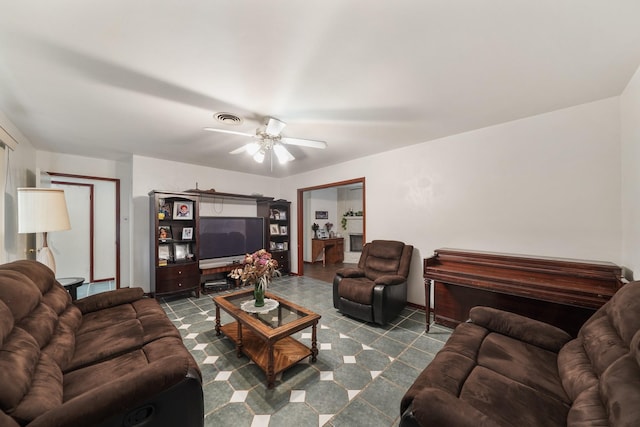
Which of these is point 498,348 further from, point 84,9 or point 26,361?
point 84,9

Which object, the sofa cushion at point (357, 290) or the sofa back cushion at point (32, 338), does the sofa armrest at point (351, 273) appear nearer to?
the sofa cushion at point (357, 290)

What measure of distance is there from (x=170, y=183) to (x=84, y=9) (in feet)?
11.1

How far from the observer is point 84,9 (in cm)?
117

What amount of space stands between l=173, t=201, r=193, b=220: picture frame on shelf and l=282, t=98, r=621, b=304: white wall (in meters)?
3.32

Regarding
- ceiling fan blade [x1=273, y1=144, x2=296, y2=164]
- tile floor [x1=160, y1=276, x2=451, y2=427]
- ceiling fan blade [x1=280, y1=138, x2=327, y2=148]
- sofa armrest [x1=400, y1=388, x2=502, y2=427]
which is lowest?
tile floor [x1=160, y1=276, x2=451, y2=427]

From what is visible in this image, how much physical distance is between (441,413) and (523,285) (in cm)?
178

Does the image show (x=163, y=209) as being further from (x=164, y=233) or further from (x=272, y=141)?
(x=272, y=141)

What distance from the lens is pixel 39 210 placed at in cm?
217

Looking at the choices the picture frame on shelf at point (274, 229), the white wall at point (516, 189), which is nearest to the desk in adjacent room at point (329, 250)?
the picture frame on shelf at point (274, 229)

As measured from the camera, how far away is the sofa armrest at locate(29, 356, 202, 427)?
33.5 inches

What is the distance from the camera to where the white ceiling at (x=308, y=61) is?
1.20m

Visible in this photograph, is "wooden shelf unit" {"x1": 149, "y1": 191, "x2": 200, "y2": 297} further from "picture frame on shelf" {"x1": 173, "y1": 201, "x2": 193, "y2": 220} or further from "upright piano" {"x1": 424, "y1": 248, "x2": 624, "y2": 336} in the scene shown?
"upright piano" {"x1": 424, "y1": 248, "x2": 624, "y2": 336}

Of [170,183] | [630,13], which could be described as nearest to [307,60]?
[630,13]

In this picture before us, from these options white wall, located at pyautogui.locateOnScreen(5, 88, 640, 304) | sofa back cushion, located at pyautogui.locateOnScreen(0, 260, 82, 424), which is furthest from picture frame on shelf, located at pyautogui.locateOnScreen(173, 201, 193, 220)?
sofa back cushion, located at pyautogui.locateOnScreen(0, 260, 82, 424)
